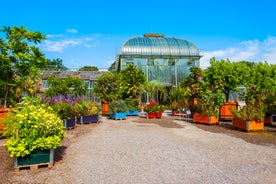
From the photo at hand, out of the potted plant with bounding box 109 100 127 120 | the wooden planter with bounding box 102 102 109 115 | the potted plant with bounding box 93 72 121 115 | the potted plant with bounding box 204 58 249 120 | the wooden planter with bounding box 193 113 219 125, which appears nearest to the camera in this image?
the wooden planter with bounding box 193 113 219 125

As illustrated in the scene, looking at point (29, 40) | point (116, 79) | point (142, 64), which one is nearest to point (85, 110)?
point (29, 40)

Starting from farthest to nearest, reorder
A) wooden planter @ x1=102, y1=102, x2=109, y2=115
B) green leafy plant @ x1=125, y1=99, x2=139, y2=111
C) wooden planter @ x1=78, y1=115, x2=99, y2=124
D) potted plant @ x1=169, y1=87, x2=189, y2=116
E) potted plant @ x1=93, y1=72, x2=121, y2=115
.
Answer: potted plant @ x1=93, y1=72, x2=121, y2=115, wooden planter @ x1=102, y1=102, x2=109, y2=115, potted plant @ x1=169, y1=87, x2=189, y2=116, green leafy plant @ x1=125, y1=99, x2=139, y2=111, wooden planter @ x1=78, y1=115, x2=99, y2=124

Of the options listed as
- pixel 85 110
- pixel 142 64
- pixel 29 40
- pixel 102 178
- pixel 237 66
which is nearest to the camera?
pixel 102 178

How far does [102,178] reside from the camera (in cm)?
400

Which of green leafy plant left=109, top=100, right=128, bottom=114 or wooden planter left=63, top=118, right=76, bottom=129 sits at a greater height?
green leafy plant left=109, top=100, right=128, bottom=114

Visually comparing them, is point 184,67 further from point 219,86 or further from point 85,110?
point 85,110

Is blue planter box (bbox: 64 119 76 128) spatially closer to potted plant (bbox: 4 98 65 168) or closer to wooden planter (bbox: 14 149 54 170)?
potted plant (bbox: 4 98 65 168)

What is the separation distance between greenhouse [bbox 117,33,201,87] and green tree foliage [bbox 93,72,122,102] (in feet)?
24.9

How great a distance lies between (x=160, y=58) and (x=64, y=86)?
43.6ft

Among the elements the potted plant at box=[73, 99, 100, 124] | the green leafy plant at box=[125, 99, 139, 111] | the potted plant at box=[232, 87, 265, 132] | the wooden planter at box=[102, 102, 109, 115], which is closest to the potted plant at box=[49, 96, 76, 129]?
the potted plant at box=[73, 99, 100, 124]

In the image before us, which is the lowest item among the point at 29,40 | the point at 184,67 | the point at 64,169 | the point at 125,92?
the point at 64,169

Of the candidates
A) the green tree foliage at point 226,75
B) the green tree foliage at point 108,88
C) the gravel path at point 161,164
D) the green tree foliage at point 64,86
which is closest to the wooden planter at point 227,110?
the green tree foliage at point 226,75

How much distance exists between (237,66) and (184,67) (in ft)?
36.5

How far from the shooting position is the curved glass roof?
27.5m
